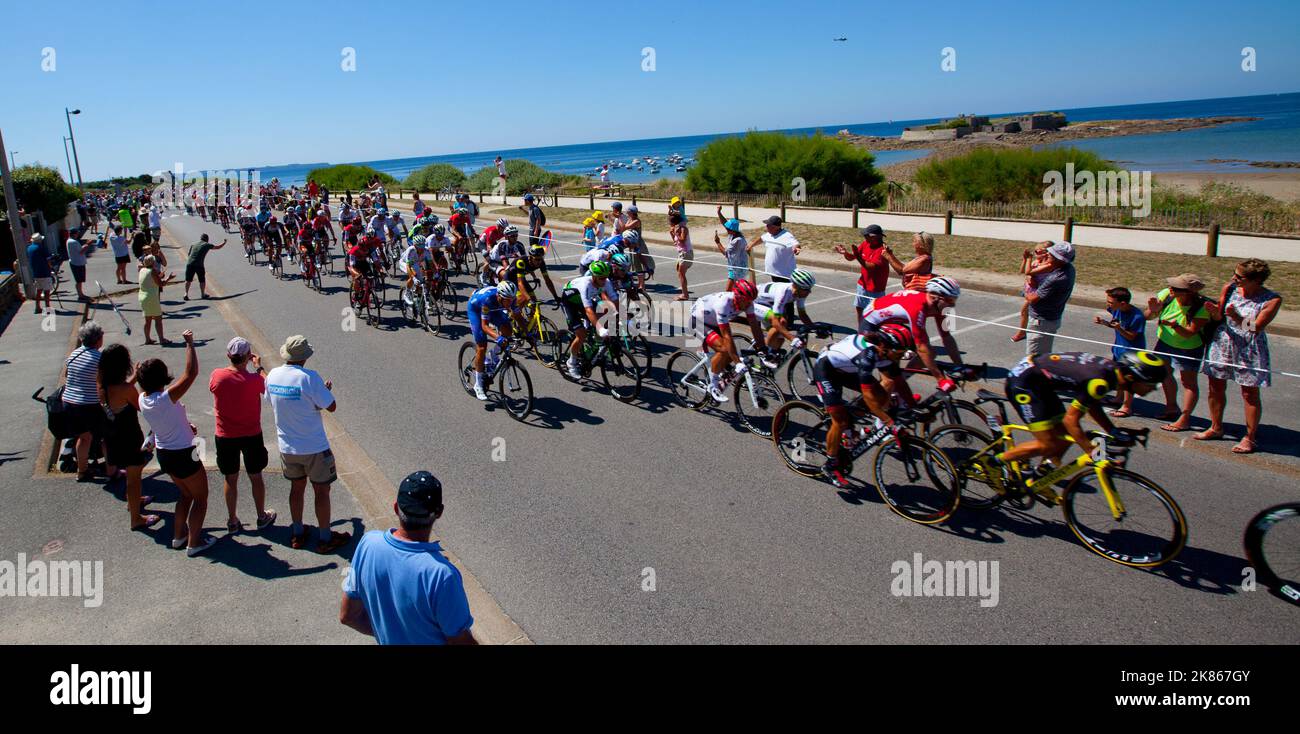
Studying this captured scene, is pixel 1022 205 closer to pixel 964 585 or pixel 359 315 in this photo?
pixel 359 315

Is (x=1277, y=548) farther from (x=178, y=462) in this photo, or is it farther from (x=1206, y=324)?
(x=178, y=462)

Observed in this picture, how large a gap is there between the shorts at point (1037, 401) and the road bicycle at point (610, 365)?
16.1 ft

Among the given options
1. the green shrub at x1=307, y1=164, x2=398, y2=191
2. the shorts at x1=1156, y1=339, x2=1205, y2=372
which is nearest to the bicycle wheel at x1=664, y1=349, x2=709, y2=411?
the shorts at x1=1156, y1=339, x2=1205, y2=372

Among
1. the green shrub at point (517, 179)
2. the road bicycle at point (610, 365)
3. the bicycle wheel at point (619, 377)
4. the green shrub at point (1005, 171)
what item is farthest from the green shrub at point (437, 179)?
the road bicycle at point (610, 365)

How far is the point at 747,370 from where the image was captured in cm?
834

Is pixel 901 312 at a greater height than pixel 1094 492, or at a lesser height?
greater

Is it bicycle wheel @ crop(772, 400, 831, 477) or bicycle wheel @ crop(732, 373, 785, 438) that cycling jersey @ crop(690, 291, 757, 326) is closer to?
bicycle wheel @ crop(732, 373, 785, 438)

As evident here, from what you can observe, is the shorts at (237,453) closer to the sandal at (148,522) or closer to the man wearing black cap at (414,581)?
the sandal at (148,522)

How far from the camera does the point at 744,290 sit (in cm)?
841

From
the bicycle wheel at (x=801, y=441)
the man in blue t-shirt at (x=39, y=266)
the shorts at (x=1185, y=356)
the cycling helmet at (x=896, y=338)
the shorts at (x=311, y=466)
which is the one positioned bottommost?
the bicycle wheel at (x=801, y=441)

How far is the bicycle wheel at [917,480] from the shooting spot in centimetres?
625

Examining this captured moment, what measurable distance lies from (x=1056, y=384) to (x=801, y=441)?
8.24 ft

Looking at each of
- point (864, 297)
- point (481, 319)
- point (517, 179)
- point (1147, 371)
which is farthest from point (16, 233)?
point (517, 179)

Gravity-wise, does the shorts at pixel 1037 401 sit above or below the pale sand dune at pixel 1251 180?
below
